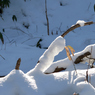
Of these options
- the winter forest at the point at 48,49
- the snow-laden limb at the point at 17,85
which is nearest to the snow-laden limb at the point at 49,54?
the winter forest at the point at 48,49

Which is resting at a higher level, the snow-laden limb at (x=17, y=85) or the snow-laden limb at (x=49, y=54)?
the snow-laden limb at (x=49, y=54)

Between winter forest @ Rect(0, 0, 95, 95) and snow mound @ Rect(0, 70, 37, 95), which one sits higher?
winter forest @ Rect(0, 0, 95, 95)

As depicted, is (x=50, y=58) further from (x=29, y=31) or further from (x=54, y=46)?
(x=29, y=31)

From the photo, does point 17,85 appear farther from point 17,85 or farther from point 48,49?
point 48,49

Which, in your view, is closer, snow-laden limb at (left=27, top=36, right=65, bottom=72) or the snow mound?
the snow mound

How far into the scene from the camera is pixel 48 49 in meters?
0.77

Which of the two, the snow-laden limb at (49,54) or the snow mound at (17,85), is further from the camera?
the snow-laden limb at (49,54)

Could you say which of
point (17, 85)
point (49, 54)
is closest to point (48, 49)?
point (49, 54)

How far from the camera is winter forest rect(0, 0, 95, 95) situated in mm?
665

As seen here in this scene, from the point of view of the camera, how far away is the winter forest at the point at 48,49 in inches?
26.2

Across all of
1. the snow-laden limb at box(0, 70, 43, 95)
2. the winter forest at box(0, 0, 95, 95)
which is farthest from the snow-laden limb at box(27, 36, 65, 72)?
the snow-laden limb at box(0, 70, 43, 95)

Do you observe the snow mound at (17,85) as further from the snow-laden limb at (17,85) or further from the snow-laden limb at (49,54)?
→ the snow-laden limb at (49,54)

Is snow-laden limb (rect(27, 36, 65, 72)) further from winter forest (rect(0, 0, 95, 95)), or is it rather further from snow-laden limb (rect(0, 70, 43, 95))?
snow-laden limb (rect(0, 70, 43, 95))

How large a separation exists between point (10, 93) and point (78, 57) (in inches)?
23.8
